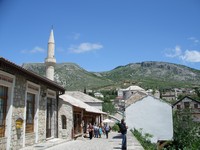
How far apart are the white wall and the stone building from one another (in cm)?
1524

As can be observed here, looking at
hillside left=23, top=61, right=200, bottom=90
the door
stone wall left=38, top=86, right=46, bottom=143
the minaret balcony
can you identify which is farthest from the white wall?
hillside left=23, top=61, right=200, bottom=90

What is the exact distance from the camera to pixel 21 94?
511 inches

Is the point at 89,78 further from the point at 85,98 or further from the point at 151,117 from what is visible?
the point at 151,117

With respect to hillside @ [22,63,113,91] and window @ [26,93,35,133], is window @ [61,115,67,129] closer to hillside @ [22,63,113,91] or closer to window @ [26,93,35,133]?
window @ [26,93,35,133]

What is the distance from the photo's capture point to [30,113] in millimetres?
14508

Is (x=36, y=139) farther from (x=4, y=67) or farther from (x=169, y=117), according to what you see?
(x=169, y=117)

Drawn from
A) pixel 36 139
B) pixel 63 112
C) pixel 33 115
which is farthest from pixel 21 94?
pixel 63 112

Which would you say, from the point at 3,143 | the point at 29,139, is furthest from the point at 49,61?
the point at 3,143

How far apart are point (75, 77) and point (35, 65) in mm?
26249

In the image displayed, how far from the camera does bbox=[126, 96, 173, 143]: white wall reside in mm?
30748

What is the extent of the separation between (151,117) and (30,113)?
19823 millimetres

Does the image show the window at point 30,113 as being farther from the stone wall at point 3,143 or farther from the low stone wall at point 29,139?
the stone wall at point 3,143

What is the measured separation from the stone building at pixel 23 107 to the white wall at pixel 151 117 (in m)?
15.2

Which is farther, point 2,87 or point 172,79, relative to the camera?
point 172,79
